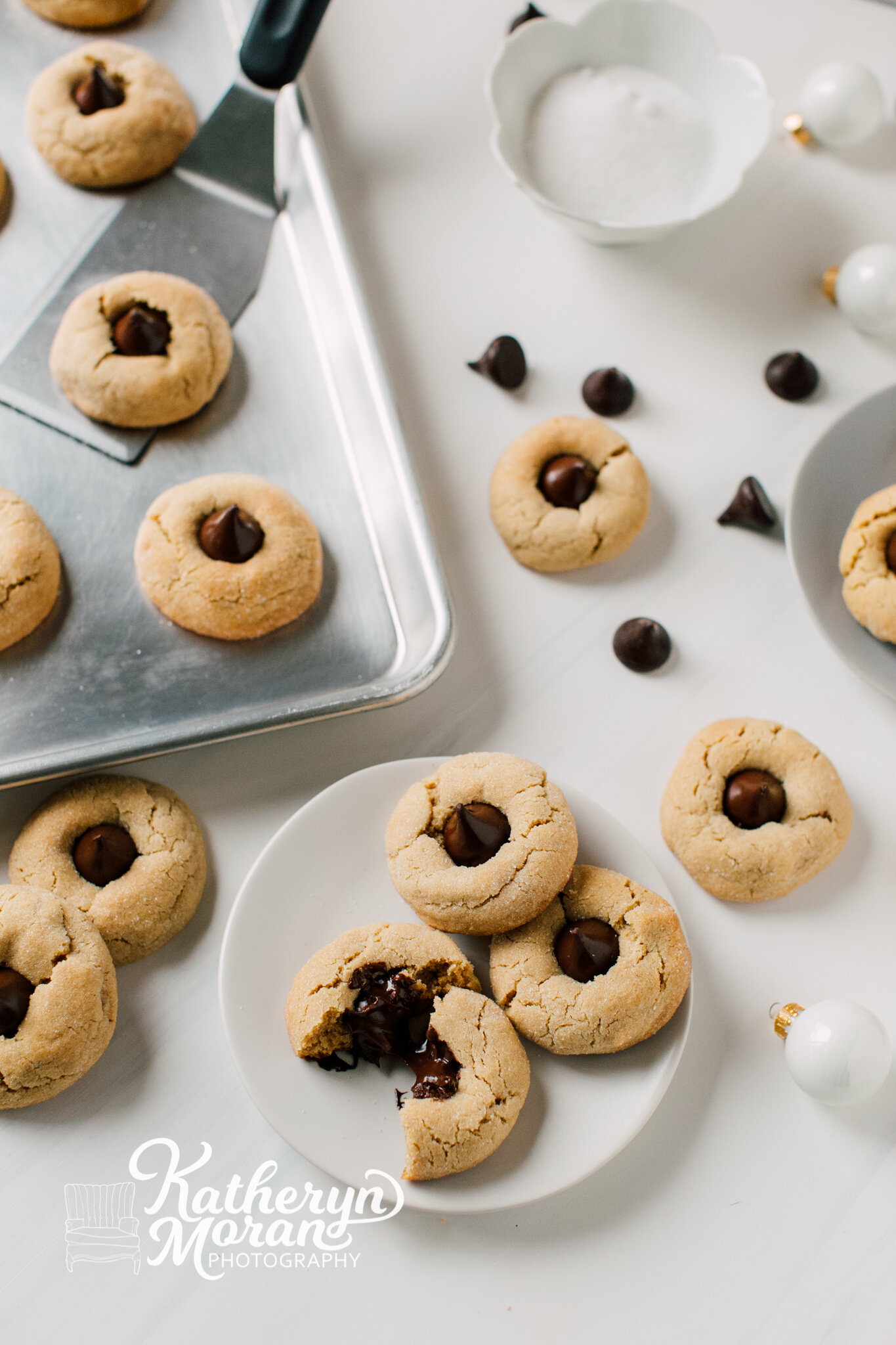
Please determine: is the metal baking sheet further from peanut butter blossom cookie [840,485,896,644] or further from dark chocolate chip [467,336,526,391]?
peanut butter blossom cookie [840,485,896,644]

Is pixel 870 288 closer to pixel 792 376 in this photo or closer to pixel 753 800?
pixel 792 376

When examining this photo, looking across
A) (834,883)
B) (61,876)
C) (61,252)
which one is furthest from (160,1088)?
(61,252)

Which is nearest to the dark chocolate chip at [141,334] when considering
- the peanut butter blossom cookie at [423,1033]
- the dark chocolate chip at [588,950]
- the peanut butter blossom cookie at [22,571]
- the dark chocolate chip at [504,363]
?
the peanut butter blossom cookie at [22,571]

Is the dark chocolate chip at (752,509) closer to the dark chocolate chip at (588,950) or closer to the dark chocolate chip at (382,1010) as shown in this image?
the dark chocolate chip at (588,950)

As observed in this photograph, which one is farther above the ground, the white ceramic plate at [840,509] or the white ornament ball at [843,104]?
the white ornament ball at [843,104]

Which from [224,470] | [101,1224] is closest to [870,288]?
[224,470]

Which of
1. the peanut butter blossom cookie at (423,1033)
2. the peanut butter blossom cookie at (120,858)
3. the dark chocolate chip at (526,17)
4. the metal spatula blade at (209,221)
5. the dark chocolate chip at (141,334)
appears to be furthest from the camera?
the dark chocolate chip at (526,17)

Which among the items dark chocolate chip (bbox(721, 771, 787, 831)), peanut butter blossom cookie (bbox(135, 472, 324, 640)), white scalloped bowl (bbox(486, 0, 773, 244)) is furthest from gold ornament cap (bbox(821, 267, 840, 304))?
peanut butter blossom cookie (bbox(135, 472, 324, 640))
